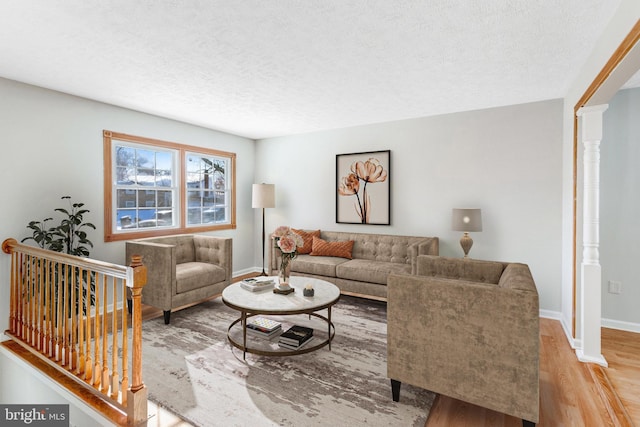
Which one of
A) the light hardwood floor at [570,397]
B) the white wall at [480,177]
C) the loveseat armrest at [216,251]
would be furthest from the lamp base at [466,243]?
the loveseat armrest at [216,251]

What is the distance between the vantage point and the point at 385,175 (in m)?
4.74

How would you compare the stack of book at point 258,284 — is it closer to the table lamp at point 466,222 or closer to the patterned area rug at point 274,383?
the patterned area rug at point 274,383

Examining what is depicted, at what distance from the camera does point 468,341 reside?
6.04 ft

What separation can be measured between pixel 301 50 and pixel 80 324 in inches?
102

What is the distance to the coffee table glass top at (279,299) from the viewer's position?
2.58 m

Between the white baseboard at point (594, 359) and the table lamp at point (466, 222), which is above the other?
the table lamp at point (466, 222)

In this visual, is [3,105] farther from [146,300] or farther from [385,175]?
[385,175]

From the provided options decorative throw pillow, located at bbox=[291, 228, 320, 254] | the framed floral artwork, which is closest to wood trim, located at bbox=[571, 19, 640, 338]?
the framed floral artwork

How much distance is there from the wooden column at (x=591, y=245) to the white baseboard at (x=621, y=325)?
3.28 ft

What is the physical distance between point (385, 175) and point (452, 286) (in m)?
3.04

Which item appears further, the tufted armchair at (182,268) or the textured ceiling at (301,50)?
the tufted armchair at (182,268)

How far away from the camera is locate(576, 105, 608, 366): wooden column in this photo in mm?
2725

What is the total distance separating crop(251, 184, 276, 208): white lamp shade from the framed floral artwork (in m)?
1.12

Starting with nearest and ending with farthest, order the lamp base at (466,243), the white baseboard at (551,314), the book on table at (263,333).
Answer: the book on table at (263,333)
the white baseboard at (551,314)
the lamp base at (466,243)
